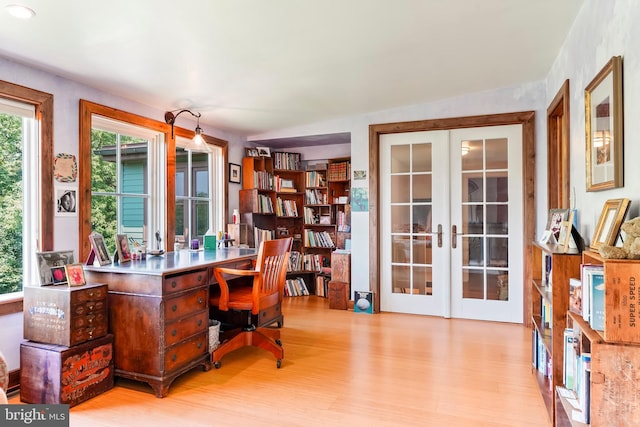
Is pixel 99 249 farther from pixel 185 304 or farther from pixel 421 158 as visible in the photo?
pixel 421 158

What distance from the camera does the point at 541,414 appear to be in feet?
7.23

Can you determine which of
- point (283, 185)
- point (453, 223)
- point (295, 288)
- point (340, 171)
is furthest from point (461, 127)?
point (295, 288)

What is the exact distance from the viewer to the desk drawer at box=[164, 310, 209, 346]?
2.45 meters

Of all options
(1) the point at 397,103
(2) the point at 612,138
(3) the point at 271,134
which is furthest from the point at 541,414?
(3) the point at 271,134

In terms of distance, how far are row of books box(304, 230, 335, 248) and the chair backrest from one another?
2.18 meters

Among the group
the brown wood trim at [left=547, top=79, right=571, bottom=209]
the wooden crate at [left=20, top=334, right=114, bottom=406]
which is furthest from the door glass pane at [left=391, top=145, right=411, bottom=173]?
the wooden crate at [left=20, top=334, right=114, bottom=406]

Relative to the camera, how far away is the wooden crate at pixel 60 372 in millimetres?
2209

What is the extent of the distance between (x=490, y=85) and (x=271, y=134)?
8.35ft

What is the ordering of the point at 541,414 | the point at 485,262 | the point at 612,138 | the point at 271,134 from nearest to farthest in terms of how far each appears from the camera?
the point at 612,138 < the point at 541,414 < the point at 485,262 < the point at 271,134

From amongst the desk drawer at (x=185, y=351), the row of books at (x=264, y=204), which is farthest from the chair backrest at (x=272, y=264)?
the row of books at (x=264, y=204)

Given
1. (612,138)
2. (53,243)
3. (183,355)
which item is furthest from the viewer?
(53,243)

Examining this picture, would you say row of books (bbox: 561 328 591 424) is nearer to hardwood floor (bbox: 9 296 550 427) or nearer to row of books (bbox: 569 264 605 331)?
row of books (bbox: 569 264 605 331)

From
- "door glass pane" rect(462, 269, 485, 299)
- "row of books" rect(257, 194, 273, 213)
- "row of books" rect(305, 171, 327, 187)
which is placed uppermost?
"row of books" rect(305, 171, 327, 187)

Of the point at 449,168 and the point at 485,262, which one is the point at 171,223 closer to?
the point at 449,168
